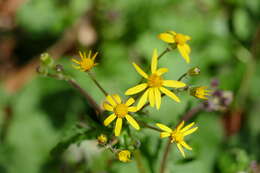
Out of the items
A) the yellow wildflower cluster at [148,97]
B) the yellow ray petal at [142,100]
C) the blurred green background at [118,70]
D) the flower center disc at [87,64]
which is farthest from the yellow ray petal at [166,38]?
the blurred green background at [118,70]

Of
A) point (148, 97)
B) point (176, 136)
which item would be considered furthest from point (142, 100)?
point (176, 136)

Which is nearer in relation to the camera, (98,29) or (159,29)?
(159,29)

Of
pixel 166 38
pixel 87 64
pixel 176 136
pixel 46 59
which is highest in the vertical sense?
pixel 46 59

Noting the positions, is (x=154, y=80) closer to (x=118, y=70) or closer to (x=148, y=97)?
(x=148, y=97)

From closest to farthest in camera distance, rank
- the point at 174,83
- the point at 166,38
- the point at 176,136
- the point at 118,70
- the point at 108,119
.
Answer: the point at 108,119
the point at 176,136
the point at 174,83
the point at 166,38
the point at 118,70

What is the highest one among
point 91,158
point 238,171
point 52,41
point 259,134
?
point 52,41

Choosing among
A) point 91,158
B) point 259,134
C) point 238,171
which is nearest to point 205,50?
point 259,134

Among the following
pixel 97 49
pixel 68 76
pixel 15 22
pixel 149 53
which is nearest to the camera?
pixel 68 76

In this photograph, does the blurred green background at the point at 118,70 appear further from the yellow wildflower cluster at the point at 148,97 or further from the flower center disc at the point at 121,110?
the flower center disc at the point at 121,110

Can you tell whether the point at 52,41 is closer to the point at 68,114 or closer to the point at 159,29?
the point at 68,114
